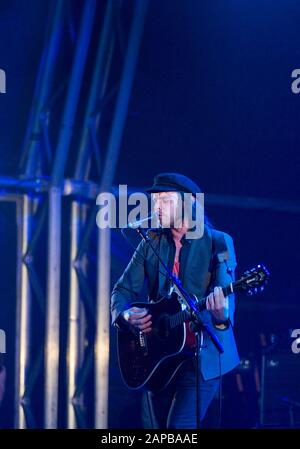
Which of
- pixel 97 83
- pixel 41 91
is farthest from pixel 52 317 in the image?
pixel 97 83

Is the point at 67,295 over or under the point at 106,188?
under

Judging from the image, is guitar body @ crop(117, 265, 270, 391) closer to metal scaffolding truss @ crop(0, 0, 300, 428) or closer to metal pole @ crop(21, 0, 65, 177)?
metal scaffolding truss @ crop(0, 0, 300, 428)

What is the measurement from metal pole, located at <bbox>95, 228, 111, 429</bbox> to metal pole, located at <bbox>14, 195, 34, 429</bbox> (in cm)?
63

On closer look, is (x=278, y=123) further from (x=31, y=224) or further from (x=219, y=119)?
(x=31, y=224)

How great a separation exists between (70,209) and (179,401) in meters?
3.00

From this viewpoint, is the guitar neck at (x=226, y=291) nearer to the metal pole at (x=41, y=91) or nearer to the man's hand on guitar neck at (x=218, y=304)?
the man's hand on guitar neck at (x=218, y=304)

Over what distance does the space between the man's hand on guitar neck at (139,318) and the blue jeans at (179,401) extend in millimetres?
326

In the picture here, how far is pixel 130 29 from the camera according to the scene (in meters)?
7.08

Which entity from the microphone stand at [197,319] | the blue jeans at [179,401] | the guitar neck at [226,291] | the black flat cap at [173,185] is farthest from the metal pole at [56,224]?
the guitar neck at [226,291]

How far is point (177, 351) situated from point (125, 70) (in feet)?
10.3

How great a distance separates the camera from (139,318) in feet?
15.8

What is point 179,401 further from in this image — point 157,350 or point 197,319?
point 197,319
